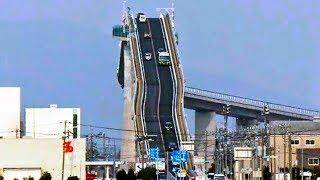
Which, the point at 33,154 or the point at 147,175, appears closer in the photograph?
the point at 147,175

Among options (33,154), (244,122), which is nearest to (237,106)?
(244,122)

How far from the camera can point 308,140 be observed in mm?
119188

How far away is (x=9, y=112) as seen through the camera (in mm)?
84875

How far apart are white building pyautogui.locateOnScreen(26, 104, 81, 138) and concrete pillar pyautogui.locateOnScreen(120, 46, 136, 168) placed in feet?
69.4

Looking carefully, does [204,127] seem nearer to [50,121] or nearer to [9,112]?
[50,121]

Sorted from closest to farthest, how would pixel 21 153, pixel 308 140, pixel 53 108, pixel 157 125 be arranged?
pixel 21 153, pixel 53 108, pixel 157 125, pixel 308 140

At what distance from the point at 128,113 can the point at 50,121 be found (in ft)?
99.7

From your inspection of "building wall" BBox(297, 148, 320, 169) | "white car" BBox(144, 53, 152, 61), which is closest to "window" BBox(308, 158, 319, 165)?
"building wall" BBox(297, 148, 320, 169)

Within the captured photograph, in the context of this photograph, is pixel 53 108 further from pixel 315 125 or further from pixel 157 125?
pixel 315 125

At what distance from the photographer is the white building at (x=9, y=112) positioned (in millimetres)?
84188

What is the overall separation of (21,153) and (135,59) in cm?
3917

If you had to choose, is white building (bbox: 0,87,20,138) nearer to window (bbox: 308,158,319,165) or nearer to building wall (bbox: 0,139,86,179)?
building wall (bbox: 0,139,86,179)

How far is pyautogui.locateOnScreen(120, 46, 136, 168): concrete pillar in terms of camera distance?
115 metres

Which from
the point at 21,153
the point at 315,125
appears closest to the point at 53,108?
the point at 21,153
